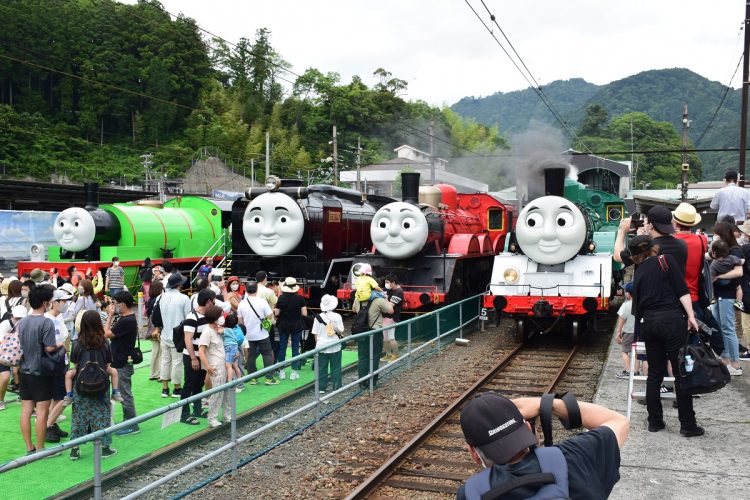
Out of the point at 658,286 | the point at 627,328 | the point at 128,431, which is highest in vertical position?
the point at 658,286

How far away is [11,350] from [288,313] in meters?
4.05

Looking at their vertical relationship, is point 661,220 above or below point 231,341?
above

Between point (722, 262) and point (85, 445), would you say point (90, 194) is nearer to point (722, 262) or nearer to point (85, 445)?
point (85, 445)

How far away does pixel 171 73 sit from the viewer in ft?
202

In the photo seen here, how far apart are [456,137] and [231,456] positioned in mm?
66629

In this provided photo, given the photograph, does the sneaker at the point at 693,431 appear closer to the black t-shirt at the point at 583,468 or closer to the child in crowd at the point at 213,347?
the black t-shirt at the point at 583,468

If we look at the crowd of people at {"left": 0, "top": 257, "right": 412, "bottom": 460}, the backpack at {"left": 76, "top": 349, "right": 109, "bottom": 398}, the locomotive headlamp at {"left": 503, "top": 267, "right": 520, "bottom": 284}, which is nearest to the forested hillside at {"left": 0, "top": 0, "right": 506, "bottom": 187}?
the locomotive headlamp at {"left": 503, "top": 267, "right": 520, "bottom": 284}

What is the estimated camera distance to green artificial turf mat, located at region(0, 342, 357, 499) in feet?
14.0

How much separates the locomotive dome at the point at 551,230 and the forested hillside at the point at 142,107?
34329mm

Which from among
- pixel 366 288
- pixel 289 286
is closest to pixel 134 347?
pixel 289 286

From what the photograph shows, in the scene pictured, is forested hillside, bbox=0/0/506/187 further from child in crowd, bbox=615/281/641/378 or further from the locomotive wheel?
child in crowd, bbox=615/281/641/378

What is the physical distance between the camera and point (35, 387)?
644 cm

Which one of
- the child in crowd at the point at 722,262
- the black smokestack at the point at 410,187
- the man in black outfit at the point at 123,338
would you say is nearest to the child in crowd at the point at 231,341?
the man in black outfit at the point at 123,338

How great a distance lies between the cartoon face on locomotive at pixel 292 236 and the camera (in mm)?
14984
